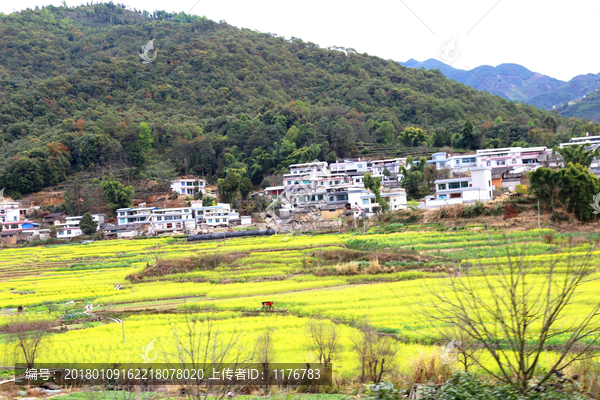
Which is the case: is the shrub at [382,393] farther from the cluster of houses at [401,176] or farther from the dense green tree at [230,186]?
the dense green tree at [230,186]

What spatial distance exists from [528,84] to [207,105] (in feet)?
448

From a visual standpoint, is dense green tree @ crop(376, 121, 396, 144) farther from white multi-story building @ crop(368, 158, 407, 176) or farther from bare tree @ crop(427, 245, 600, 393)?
bare tree @ crop(427, 245, 600, 393)

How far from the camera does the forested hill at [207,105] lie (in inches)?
2566

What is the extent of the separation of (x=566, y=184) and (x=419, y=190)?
19693 mm

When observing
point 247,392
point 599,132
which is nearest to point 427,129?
point 599,132

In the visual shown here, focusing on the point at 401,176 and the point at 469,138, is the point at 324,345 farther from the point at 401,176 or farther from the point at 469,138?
the point at 469,138

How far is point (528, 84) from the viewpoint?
167500mm

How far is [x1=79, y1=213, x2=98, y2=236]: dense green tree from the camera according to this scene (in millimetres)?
47819

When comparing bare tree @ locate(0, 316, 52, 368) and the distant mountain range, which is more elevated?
the distant mountain range

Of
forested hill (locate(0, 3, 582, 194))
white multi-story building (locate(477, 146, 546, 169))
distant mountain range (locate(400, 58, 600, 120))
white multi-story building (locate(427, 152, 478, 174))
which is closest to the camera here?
white multi-story building (locate(427, 152, 478, 174))

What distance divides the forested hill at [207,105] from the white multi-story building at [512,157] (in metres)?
8.21

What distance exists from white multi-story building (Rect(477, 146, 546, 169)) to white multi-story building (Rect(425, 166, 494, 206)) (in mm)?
10601

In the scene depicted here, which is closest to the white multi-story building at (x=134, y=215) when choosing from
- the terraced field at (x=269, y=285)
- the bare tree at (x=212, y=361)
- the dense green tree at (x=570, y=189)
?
the terraced field at (x=269, y=285)

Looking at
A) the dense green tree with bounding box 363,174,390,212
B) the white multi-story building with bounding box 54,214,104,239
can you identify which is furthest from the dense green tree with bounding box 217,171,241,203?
the dense green tree with bounding box 363,174,390,212
